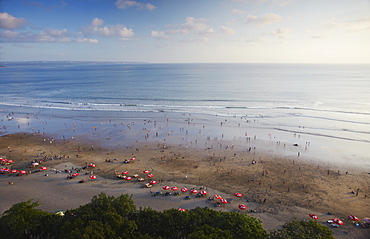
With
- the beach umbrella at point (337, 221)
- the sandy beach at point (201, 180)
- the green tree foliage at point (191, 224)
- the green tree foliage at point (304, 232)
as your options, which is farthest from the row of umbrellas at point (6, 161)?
the beach umbrella at point (337, 221)

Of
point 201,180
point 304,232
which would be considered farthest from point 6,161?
point 304,232

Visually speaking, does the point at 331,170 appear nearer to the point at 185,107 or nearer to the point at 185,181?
the point at 185,181

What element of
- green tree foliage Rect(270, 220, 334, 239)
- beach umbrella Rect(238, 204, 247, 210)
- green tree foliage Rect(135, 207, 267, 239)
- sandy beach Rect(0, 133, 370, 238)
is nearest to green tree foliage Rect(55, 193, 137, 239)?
green tree foliage Rect(135, 207, 267, 239)

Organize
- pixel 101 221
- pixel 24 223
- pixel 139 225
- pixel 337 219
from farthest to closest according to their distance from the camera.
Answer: pixel 337 219, pixel 139 225, pixel 24 223, pixel 101 221

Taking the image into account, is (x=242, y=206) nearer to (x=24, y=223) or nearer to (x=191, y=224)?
(x=191, y=224)

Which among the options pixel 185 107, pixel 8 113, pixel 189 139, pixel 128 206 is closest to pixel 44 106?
pixel 8 113

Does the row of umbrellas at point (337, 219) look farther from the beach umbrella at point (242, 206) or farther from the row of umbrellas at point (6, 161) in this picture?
the row of umbrellas at point (6, 161)

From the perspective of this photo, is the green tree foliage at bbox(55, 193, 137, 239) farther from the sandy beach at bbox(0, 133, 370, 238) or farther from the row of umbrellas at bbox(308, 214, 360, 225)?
the row of umbrellas at bbox(308, 214, 360, 225)
